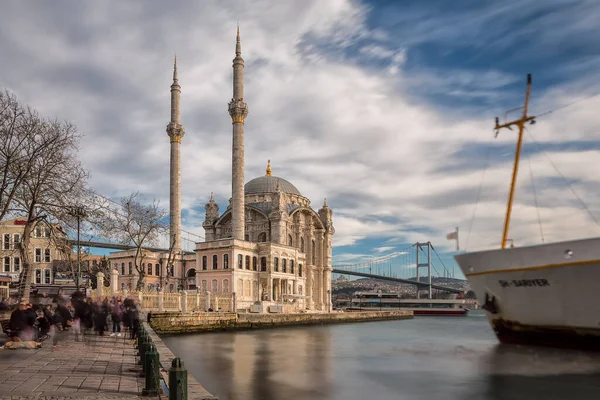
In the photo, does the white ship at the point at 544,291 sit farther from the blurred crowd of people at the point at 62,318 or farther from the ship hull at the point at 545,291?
the blurred crowd of people at the point at 62,318

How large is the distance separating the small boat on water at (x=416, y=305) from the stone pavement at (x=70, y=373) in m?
103

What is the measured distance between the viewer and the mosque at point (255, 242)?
196ft

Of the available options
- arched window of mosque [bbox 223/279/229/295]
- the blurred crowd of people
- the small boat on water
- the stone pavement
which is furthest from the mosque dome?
the stone pavement

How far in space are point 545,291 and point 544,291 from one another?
0.17 ft

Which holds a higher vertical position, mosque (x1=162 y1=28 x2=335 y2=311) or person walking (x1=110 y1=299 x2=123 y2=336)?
mosque (x1=162 y1=28 x2=335 y2=311)

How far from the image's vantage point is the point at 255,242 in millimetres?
67250

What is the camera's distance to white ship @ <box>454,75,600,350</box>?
69.0ft

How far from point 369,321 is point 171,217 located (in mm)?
30406

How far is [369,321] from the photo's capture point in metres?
74.8

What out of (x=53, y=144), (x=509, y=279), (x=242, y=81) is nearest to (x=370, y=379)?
(x=509, y=279)

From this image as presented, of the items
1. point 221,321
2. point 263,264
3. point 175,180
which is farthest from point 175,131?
point 221,321

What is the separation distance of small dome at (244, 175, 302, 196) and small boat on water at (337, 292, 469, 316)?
43.0m

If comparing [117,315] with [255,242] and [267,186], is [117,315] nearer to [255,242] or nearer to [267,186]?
[255,242]

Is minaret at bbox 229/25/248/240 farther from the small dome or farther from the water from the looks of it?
the water
